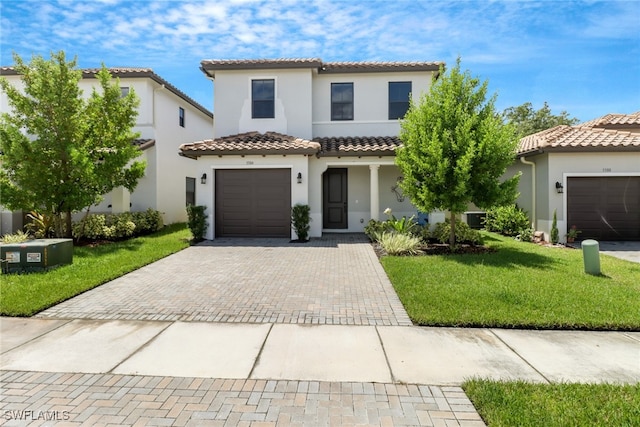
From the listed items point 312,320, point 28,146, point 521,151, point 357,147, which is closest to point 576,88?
point 521,151

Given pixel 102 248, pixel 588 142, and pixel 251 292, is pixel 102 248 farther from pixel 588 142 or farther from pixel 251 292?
pixel 588 142

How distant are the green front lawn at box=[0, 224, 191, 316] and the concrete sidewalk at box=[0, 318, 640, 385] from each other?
80cm

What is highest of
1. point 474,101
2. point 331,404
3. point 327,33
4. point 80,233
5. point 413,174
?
point 327,33

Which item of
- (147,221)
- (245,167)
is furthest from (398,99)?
(147,221)

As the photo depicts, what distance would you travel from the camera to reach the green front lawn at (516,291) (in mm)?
5078

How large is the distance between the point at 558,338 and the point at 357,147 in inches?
400

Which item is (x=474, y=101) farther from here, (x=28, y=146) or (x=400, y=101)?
(x=28, y=146)

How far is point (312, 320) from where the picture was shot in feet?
17.3

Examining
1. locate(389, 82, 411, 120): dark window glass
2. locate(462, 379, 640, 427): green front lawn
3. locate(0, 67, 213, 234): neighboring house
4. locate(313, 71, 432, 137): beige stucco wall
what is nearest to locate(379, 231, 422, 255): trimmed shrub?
locate(313, 71, 432, 137): beige stucco wall

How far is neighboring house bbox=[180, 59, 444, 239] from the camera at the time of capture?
44.4 ft

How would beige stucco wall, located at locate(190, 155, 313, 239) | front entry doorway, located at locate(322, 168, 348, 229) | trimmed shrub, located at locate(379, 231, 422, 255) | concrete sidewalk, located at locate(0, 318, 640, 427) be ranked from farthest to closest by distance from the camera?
front entry doorway, located at locate(322, 168, 348, 229) < beige stucco wall, located at locate(190, 155, 313, 239) < trimmed shrub, located at locate(379, 231, 422, 255) < concrete sidewalk, located at locate(0, 318, 640, 427)

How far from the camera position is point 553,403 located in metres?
3.08

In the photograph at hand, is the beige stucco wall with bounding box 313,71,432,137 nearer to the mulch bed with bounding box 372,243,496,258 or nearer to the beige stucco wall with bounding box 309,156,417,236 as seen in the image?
the beige stucco wall with bounding box 309,156,417,236

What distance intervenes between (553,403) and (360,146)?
37.9 feet
